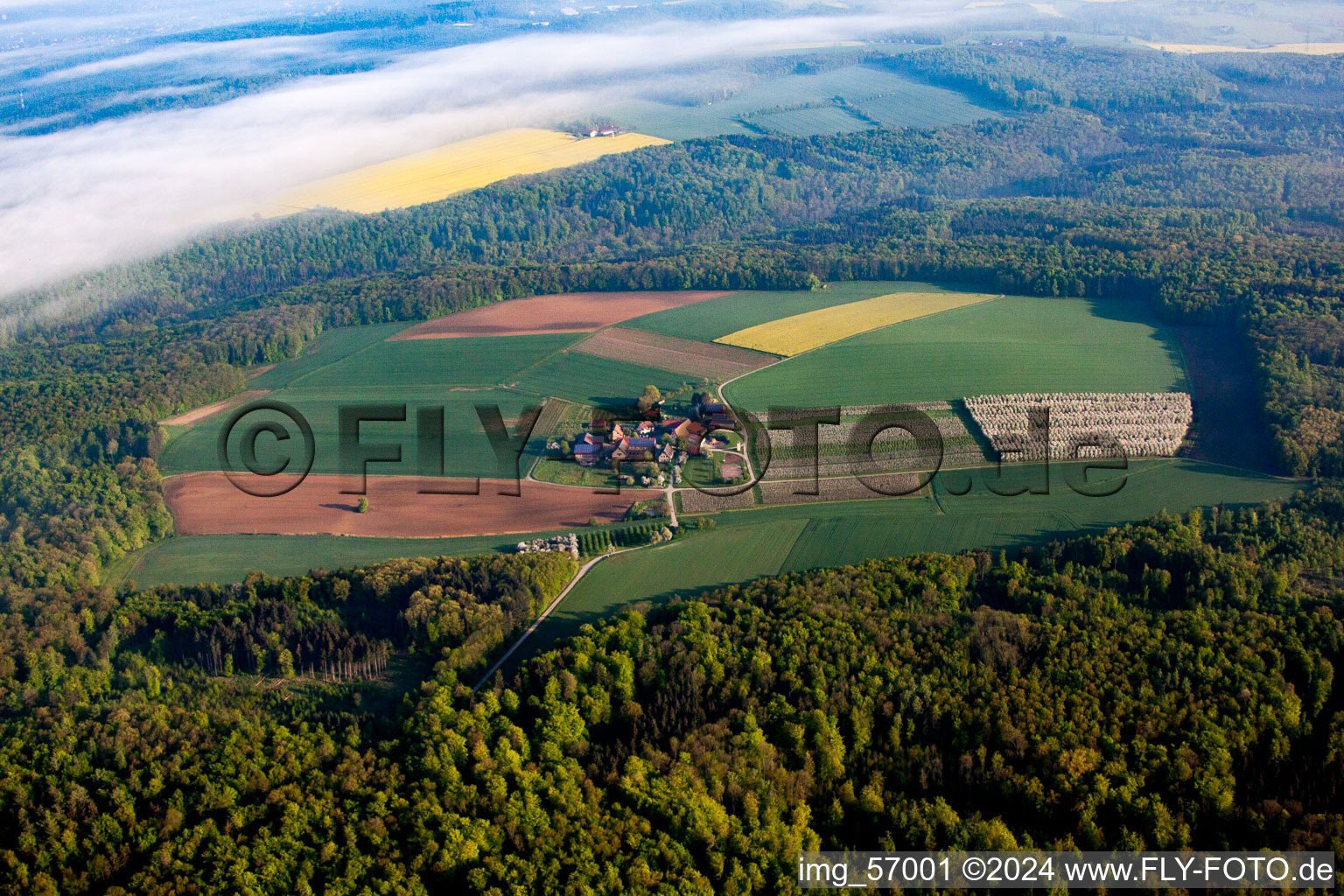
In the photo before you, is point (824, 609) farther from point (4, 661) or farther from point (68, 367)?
point (68, 367)

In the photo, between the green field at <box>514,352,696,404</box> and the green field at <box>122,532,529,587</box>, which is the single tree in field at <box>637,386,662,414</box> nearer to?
the green field at <box>514,352,696,404</box>

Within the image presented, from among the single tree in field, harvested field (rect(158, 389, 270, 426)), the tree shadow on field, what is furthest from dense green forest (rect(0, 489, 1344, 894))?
the tree shadow on field

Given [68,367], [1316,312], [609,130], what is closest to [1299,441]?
[1316,312]

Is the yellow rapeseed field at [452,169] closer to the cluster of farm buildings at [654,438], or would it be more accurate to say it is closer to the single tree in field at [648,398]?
the single tree in field at [648,398]

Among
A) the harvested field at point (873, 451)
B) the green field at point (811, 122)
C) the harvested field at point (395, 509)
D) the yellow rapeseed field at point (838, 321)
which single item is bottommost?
the harvested field at point (395, 509)

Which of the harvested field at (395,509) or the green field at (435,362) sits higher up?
the green field at (435,362)

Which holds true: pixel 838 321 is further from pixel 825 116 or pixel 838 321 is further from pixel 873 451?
pixel 825 116

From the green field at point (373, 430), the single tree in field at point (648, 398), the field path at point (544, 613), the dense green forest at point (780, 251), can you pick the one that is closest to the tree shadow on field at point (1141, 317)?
the dense green forest at point (780, 251)
